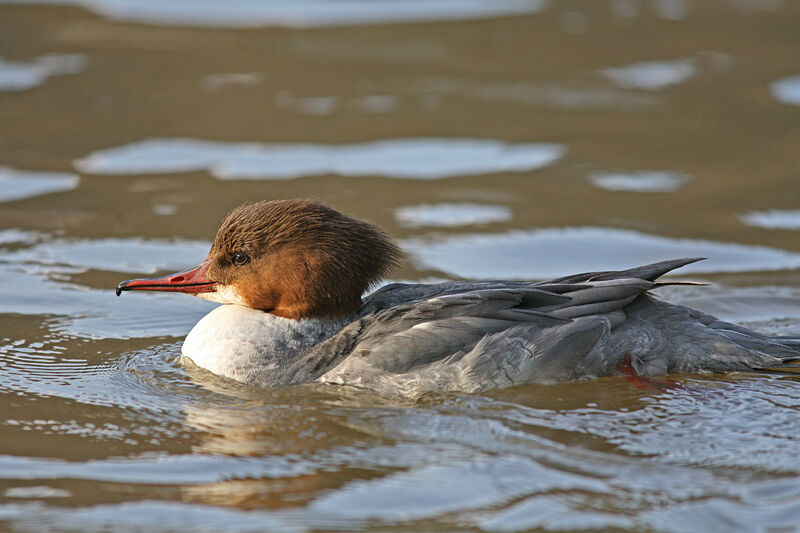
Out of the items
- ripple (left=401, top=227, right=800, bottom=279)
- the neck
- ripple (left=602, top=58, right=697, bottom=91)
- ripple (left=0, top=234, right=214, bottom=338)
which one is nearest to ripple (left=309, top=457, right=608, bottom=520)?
the neck

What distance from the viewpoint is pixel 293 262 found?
6.36m

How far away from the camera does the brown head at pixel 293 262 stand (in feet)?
20.8

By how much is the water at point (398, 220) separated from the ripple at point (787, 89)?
0.13 ft

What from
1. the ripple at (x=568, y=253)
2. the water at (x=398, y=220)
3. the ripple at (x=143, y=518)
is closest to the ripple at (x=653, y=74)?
the water at (x=398, y=220)

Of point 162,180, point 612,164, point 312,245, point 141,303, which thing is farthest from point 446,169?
point 312,245

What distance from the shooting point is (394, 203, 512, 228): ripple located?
369 inches

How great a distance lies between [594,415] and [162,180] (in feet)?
18.3

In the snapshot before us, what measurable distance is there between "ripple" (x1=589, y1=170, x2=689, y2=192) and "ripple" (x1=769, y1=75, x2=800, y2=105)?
7.18 ft

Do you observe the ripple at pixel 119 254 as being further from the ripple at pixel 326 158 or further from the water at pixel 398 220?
the ripple at pixel 326 158

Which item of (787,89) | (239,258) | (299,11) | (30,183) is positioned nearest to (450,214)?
(239,258)

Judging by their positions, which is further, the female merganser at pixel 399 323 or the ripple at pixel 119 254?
the ripple at pixel 119 254

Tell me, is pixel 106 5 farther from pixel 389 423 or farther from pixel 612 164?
pixel 389 423

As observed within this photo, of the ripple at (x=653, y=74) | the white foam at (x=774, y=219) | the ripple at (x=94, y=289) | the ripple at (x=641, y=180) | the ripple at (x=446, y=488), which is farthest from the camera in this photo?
the ripple at (x=653, y=74)

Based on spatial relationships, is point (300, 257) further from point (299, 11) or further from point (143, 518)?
point (299, 11)
